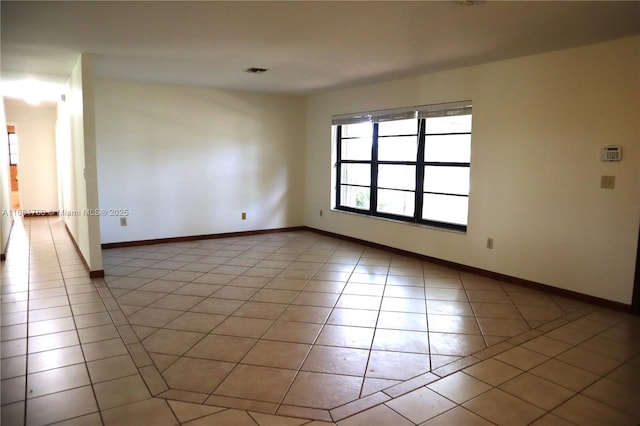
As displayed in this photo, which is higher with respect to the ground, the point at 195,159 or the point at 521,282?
the point at 195,159

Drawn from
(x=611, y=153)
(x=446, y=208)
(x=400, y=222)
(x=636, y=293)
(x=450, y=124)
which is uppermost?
(x=450, y=124)

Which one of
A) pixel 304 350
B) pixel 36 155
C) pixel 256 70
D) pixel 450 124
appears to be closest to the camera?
pixel 304 350

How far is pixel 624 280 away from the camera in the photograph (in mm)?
3553

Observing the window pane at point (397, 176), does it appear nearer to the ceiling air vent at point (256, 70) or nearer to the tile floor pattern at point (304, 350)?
the tile floor pattern at point (304, 350)

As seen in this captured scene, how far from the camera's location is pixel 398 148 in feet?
18.7

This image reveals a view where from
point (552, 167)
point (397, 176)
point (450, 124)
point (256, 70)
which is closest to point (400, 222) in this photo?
point (397, 176)

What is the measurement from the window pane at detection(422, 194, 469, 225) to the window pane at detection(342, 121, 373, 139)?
1404mm

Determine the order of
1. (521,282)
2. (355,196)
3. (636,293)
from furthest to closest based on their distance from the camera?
1. (355,196)
2. (521,282)
3. (636,293)

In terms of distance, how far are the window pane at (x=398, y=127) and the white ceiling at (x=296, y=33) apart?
2.48 feet

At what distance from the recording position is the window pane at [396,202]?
555 centimetres

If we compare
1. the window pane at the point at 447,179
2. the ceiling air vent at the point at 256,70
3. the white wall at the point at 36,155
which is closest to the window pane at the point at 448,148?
the window pane at the point at 447,179

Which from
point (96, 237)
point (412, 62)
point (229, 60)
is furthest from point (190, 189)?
point (412, 62)

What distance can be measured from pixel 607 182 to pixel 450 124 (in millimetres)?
1816

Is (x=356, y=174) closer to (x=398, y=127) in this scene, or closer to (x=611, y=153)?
(x=398, y=127)
